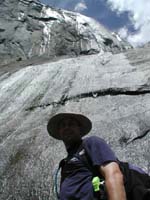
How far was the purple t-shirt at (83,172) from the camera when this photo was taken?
16.7ft

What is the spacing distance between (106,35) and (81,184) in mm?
44957

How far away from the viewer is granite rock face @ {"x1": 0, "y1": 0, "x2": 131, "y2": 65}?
43938mm

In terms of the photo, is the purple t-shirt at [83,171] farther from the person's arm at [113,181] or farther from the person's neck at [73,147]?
the person's neck at [73,147]

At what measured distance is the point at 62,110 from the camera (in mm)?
12742

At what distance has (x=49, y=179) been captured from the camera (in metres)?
8.97

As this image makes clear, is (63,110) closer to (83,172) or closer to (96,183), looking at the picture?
(83,172)

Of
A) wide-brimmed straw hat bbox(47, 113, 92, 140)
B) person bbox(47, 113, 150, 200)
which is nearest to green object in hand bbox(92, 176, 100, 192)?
person bbox(47, 113, 150, 200)

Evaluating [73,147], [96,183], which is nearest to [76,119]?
[73,147]

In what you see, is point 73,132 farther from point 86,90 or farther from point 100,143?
point 86,90

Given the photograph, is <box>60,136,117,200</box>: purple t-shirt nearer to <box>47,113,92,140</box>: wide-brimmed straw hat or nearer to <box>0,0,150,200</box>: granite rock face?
<box>47,113,92,140</box>: wide-brimmed straw hat

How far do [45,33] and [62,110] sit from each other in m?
34.8

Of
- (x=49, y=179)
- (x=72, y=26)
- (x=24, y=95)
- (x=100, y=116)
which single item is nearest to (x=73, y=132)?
(x=49, y=179)

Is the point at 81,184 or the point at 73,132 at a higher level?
the point at 73,132

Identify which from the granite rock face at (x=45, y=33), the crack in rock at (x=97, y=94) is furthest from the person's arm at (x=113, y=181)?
the granite rock face at (x=45, y=33)
